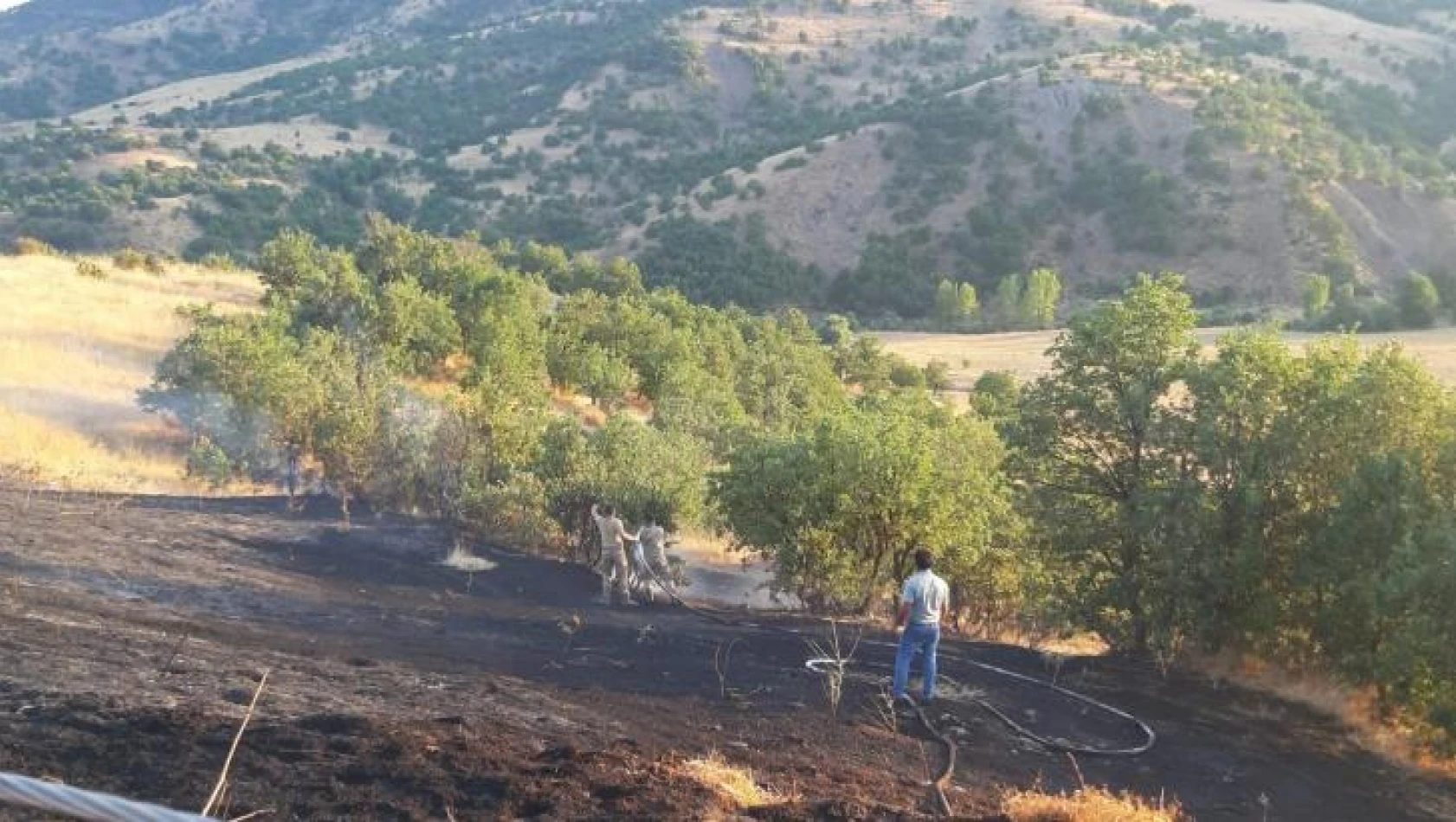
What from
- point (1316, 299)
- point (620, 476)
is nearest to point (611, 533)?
point (620, 476)

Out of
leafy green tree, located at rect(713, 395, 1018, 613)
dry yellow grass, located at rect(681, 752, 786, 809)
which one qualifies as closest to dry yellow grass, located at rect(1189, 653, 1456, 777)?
leafy green tree, located at rect(713, 395, 1018, 613)

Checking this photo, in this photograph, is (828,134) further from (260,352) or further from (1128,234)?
(260,352)

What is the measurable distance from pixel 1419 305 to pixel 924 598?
61.7 meters

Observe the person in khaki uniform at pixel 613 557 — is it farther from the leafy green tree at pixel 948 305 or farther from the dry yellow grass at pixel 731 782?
the leafy green tree at pixel 948 305

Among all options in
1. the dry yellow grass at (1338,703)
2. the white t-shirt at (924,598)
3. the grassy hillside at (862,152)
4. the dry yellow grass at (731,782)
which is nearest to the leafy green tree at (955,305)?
the grassy hillside at (862,152)

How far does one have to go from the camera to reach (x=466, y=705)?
8.83 m

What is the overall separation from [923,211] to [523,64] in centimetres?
6359

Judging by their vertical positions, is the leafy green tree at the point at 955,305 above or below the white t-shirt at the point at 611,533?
below

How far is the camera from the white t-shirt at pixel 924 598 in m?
11.2

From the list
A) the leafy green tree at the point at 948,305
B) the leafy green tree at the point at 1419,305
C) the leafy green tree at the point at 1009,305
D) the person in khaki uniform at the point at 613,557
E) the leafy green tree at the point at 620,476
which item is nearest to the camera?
the person in khaki uniform at the point at 613,557

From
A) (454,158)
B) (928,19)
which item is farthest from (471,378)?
(928,19)

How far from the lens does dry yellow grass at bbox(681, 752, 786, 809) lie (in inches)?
284

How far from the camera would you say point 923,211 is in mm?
89562

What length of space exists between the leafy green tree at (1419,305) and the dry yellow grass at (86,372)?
183 ft
